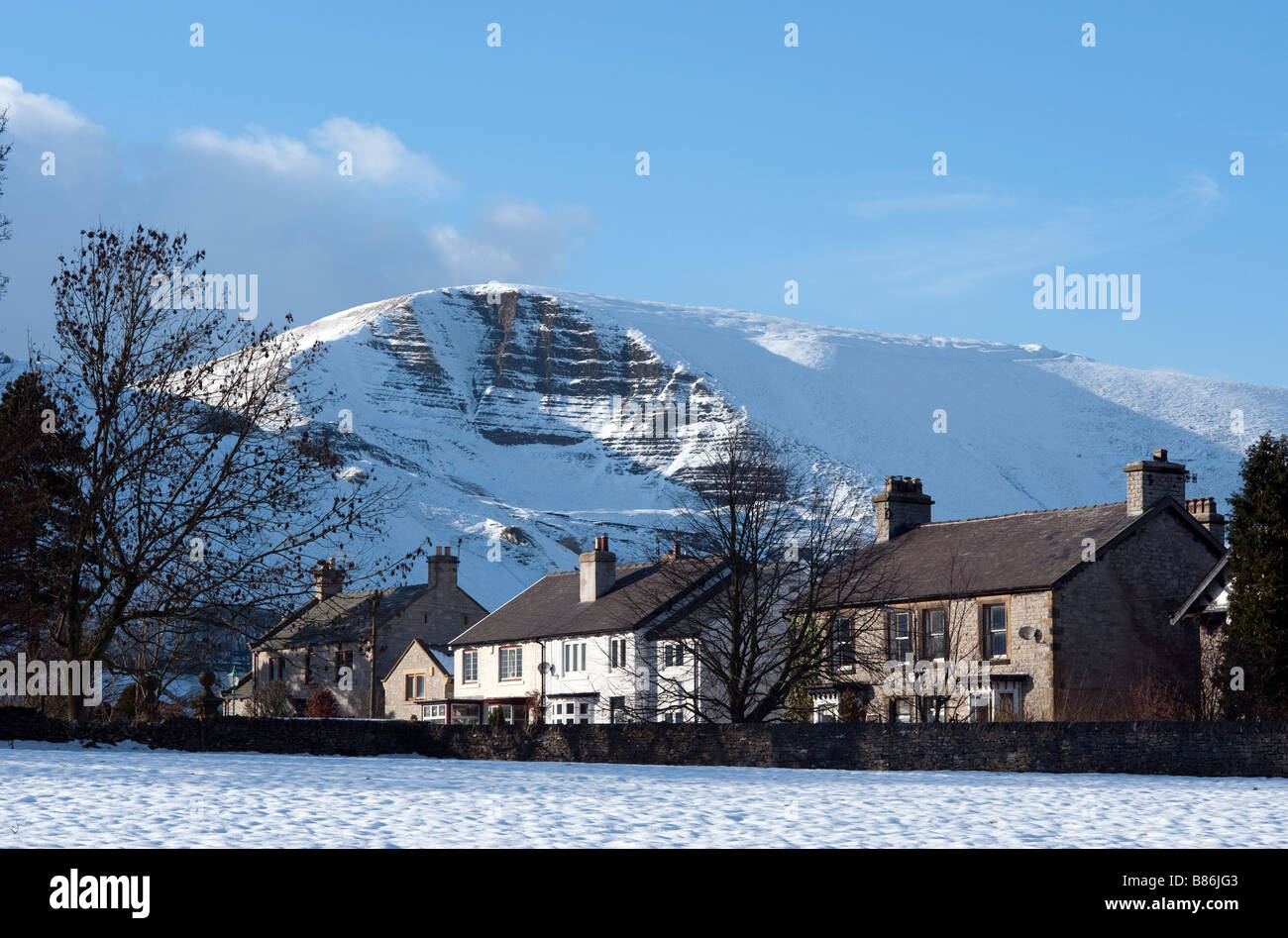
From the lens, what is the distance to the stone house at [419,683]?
252 feet

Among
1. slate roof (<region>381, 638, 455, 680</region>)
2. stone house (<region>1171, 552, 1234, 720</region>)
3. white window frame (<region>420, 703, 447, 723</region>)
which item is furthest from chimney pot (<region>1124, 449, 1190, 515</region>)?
white window frame (<region>420, 703, 447, 723</region>)

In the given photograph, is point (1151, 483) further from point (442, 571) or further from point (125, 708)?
point (442, 571)

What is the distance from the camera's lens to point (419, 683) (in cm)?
7925

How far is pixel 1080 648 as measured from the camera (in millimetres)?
45719

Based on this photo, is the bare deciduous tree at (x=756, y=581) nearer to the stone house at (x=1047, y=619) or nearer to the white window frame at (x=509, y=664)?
the stone house at (x=1047, y=619)

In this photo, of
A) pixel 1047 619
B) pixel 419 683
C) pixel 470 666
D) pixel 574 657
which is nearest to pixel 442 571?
pixel 419 683

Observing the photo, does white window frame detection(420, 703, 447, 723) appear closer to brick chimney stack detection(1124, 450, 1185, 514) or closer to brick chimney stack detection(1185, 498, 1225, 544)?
brick chimney stack detection(1124, 450, 1185, 514)

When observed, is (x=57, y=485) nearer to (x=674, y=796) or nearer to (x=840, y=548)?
(x=674, y=796)

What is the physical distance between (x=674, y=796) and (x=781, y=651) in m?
20.7

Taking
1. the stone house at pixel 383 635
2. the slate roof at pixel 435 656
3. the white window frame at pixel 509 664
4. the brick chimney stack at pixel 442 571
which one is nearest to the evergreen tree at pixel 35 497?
the white window frame at pixel 509 664

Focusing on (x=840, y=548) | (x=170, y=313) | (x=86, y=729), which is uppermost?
(x=170, y=313)
